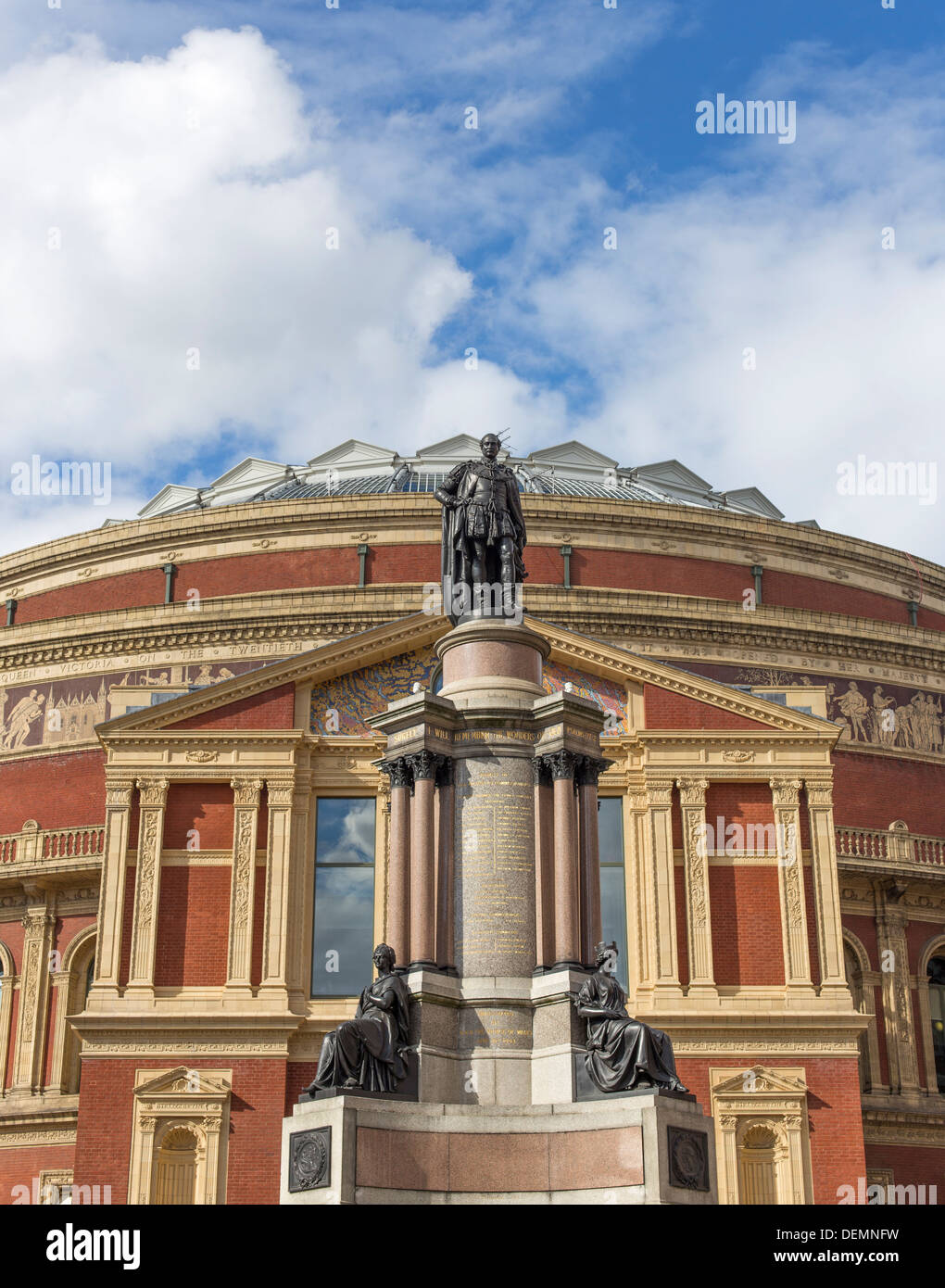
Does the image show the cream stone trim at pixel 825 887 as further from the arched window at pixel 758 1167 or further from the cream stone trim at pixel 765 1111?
the arched window at pixel 758 1167

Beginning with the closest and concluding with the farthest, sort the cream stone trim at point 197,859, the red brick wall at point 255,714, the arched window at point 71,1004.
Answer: the cream stone trim at point 197,859 → the red brick wall at point 255,714 → the arched window at point 71,1004

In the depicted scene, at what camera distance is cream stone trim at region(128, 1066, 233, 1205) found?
3438 centimetres

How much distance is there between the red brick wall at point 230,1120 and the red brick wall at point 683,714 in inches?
467

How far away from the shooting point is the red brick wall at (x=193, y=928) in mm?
36375

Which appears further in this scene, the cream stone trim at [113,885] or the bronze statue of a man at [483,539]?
the cream stone trim at [113,885]

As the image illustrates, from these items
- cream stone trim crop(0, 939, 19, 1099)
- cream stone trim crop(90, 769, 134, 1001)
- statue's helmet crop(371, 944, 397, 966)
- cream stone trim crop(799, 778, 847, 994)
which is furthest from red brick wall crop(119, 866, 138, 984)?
statue's helmet crop(371, 944, 397, 966)

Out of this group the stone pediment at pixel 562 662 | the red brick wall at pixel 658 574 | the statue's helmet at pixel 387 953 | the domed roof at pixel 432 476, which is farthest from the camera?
the domed roof at pixel 432 476

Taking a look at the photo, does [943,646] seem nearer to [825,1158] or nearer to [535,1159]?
[825,1158]

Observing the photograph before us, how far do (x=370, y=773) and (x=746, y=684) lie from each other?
44.3 ft

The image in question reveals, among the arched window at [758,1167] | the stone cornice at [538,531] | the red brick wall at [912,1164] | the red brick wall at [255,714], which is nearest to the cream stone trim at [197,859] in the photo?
the red brick wall at [255,714]

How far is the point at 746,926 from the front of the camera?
37.1 m

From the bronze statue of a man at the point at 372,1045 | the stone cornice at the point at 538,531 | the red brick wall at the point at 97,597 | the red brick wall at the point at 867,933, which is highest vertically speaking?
the stone cornice at the point at 538,531

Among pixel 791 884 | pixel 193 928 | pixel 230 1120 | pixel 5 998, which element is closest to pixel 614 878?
pixel 791 884
